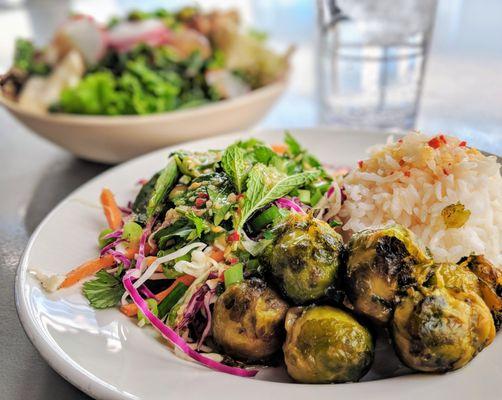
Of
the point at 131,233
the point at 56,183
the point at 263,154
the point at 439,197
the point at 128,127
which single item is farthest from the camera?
the point at 56,183

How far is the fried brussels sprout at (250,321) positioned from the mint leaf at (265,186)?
1.21 ft

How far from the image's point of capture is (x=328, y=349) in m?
1.88

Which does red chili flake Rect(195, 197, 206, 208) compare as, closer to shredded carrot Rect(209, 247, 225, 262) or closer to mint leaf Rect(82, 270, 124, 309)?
shredded carrot Rect(209, 247, 225, 262)

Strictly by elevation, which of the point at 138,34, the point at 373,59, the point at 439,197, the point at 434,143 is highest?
the point at 434,143

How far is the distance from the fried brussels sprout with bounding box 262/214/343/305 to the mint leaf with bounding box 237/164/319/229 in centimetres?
30

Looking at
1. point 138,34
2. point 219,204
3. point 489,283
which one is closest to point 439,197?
point 489,283

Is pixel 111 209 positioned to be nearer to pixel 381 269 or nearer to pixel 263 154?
pixel 263 154

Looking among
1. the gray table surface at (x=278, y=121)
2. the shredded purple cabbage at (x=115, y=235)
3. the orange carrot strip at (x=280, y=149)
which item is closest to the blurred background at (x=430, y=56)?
the gray table surface at (x=278, y=121)

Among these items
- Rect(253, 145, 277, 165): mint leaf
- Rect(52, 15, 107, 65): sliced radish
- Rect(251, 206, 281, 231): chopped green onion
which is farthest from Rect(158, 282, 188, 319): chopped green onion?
Rect(52, 15, 107, 65): sliced radish

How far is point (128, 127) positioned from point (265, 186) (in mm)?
1465

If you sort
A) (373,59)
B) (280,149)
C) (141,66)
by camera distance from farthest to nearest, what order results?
(141,66), (373,59), (280,149)

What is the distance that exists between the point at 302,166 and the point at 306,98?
7.64 ft

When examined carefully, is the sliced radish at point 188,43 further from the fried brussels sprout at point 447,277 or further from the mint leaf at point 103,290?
the fried brussels sprout at point 447,277

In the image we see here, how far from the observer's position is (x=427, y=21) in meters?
4.19
